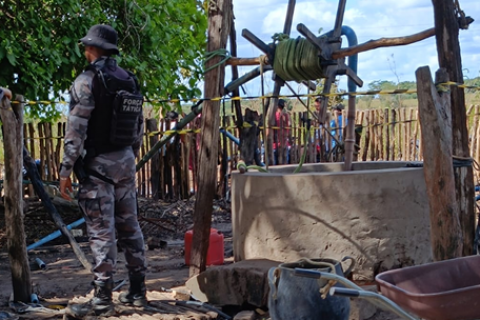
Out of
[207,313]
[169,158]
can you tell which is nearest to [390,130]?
[169,158]

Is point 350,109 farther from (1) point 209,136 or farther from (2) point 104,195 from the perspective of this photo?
(2) point 104,195

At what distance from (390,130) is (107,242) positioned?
10264 mm

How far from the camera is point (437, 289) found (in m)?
3.25

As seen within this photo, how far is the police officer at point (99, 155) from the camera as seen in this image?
15.0ft

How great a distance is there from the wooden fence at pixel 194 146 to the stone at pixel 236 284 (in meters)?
5.11

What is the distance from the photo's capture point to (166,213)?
32.4 ft

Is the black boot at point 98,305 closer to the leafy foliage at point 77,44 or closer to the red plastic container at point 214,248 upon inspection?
the red plastic container at point 214,248

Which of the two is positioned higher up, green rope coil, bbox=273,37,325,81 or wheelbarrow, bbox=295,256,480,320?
green rope coil, bbox=273,37,325,81

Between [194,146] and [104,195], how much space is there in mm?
7278

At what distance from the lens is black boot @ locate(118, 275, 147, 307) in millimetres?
4883

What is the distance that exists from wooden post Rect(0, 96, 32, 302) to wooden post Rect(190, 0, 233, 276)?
132cm

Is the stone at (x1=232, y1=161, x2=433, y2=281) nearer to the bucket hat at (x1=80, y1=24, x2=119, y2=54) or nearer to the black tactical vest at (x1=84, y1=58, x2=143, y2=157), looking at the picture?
the black tactical vest at (x1=84, y1=58, x2=143, y2=157)

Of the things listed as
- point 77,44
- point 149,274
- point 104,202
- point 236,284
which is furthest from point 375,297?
point 77,44

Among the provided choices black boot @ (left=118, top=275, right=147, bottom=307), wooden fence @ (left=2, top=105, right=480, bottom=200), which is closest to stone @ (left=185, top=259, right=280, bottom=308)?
black boot @ (left=118, top=275, right=147, bottom=307)
